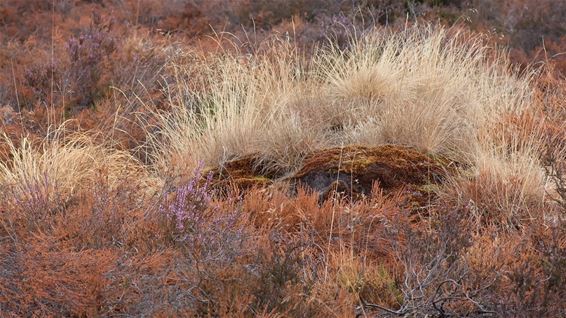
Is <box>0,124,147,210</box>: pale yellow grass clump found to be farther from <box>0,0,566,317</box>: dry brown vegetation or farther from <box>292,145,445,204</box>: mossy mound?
<box>292,145,445,204</box>: mossy mound

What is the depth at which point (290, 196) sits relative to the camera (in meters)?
4.56

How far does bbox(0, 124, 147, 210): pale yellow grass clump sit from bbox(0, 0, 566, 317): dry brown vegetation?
23 millimetres

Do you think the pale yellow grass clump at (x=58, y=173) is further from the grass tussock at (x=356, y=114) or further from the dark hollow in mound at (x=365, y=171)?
the dark hollow in mound at (x=365, y=171)

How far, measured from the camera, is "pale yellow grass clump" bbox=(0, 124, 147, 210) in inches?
156

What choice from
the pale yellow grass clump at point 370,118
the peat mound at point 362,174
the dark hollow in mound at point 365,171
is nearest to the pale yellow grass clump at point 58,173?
the pale yellow grass clump at point 370,118

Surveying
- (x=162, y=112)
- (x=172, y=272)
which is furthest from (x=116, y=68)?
(x=172, y=272)

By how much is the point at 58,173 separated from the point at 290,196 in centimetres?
147

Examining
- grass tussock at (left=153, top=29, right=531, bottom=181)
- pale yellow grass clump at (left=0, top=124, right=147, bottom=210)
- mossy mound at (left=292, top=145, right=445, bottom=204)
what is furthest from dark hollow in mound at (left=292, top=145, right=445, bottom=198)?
pale yellow grass clump at (left=0, top=124, right=147, bottom=210)

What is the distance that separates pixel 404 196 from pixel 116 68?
4.31 metres

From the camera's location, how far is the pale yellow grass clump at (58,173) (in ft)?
13.0

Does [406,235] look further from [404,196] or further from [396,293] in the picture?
[404,196]

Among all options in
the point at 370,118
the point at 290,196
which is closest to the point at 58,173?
the point at 290,196

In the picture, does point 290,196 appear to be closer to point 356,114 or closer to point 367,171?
point 367,171

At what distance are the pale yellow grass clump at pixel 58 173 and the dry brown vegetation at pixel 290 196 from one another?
0.9 inches
